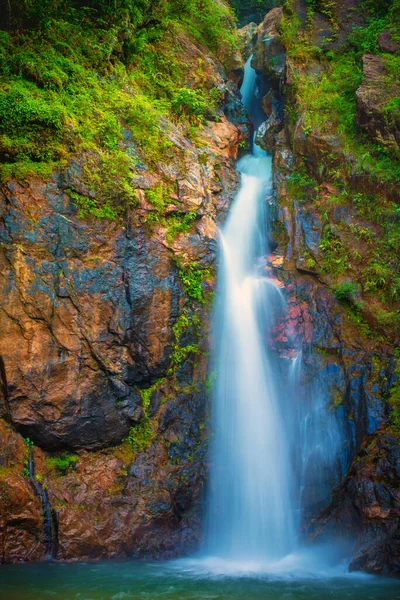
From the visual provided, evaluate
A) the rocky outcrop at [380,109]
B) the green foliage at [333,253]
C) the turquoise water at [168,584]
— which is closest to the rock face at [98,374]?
the turquoise water at [168,584]

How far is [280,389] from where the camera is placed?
33.1ft

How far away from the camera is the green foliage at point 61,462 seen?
8.44 meters

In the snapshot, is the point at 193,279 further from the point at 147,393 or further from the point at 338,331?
the point at 338,331

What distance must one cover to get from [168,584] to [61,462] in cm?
309

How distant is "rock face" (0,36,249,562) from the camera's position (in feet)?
26.8

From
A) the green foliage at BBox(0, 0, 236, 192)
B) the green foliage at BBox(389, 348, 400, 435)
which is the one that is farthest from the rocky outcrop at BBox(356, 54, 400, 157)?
the green foliage at BBox(389, 348, 400, 435)

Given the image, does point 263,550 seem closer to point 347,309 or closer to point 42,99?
point 347,309

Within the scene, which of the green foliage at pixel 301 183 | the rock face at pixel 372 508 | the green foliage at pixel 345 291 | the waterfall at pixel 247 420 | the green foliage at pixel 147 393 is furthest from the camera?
the green foliage at pixel 301 183

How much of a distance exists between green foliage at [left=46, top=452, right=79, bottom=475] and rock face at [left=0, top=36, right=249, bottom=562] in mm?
20

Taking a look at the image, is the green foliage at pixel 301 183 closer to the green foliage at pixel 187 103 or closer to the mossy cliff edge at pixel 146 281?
the mossy cliff edge at pixel 146 281

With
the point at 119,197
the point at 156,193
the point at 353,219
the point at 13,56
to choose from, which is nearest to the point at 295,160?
the point at 353,219

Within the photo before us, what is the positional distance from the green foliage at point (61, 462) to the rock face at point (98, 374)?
20mm

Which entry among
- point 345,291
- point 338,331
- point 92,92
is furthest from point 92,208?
point 338,331

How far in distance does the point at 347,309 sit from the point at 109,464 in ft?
21.4
